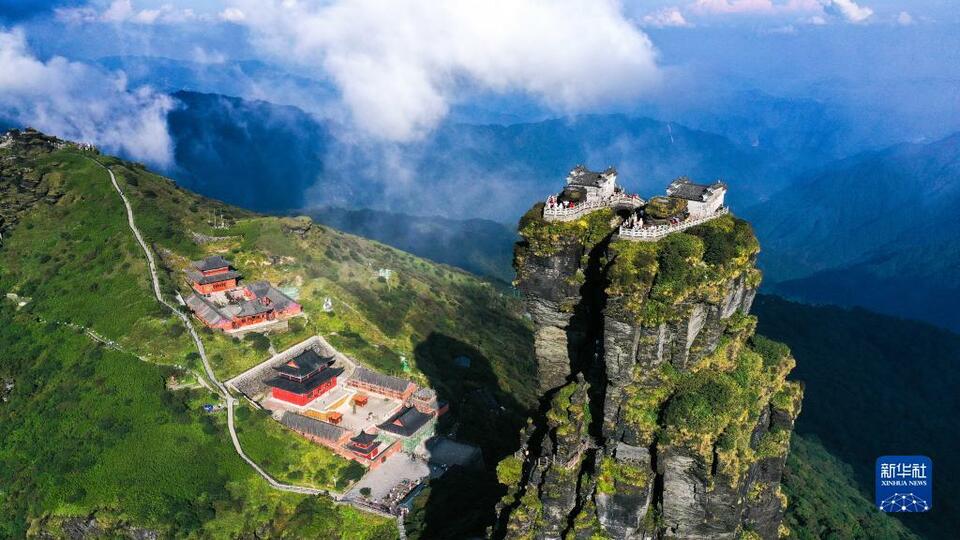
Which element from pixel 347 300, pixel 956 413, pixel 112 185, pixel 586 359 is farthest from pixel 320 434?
pixel 956 413

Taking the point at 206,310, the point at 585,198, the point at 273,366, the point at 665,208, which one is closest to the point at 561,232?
the point at 585,198

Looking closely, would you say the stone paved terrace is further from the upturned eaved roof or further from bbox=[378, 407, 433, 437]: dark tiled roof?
the upturned eaved roof

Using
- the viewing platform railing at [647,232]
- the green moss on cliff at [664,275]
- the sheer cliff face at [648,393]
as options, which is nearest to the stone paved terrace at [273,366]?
the sheer cliff face at [648,393]

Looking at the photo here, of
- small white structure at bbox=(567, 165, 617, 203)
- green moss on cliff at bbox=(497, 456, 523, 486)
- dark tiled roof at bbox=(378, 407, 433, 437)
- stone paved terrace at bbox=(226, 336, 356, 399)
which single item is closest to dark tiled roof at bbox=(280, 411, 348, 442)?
dark tiled roof at bbox=(378, 407, 433, 437)

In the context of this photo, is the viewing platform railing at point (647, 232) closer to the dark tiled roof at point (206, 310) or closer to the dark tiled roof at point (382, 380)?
the dark tiled roof at point (382, 380)

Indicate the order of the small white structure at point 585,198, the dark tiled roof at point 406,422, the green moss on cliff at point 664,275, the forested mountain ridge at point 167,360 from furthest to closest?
the dark tiled roof at point 406,422
the forested mountain ridge at point 167,360
the small white structure at point 585,198
the green moss on cliff at point 664,275

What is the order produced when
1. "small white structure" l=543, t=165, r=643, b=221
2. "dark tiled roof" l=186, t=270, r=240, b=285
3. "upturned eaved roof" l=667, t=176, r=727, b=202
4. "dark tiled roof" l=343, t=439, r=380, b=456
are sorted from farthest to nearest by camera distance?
"dark tiled roof" l=186, t=270, r=240, b=285 < "dark tiled roof" l=343, t=439, r=380, b=456 < "upturned eaved roof" l=667, t=176, r=727, b=202 < "small white structure" l=543, t=165, r=643, b=221
